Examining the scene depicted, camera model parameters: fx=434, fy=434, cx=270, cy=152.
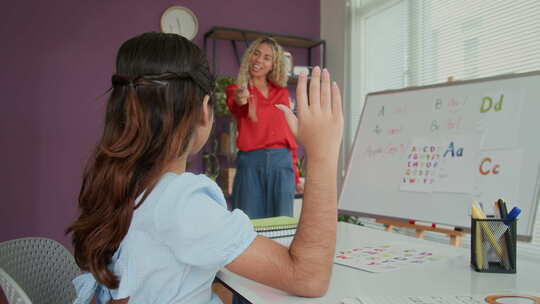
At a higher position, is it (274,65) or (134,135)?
(274,65)

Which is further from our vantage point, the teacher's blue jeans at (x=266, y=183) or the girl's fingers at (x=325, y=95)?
the teacher's blue jeans at (x=266, y=183)

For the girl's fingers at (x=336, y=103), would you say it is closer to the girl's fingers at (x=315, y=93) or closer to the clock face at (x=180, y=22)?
the girl's fingers at (x=315, y=93)

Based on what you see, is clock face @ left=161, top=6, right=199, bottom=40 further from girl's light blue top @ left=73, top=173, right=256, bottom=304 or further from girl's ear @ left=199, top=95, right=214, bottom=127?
girl's light blue top @ left=73, top=173, right=256, bottom=304

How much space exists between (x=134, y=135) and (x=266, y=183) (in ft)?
6.08

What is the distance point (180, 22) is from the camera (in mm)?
3566

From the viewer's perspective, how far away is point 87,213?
2.63 feet

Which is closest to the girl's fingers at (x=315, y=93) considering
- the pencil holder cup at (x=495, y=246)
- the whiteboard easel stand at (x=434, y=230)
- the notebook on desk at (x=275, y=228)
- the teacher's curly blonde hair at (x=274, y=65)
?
the pencil holder cup at (x=495, y=246)

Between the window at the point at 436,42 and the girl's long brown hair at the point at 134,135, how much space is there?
235 centimetres

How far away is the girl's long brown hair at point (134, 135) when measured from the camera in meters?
0.75

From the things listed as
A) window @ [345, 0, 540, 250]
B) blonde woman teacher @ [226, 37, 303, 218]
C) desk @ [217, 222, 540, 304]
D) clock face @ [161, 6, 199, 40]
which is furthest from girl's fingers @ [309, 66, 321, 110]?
clock face @ [161, 6, 199, 40]

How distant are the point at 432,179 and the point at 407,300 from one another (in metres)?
0.63

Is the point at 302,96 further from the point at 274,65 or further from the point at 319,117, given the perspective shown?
the point at 274,65

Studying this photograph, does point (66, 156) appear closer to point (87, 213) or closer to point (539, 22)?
point (87, 213)

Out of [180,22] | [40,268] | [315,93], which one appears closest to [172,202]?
[315,93]
